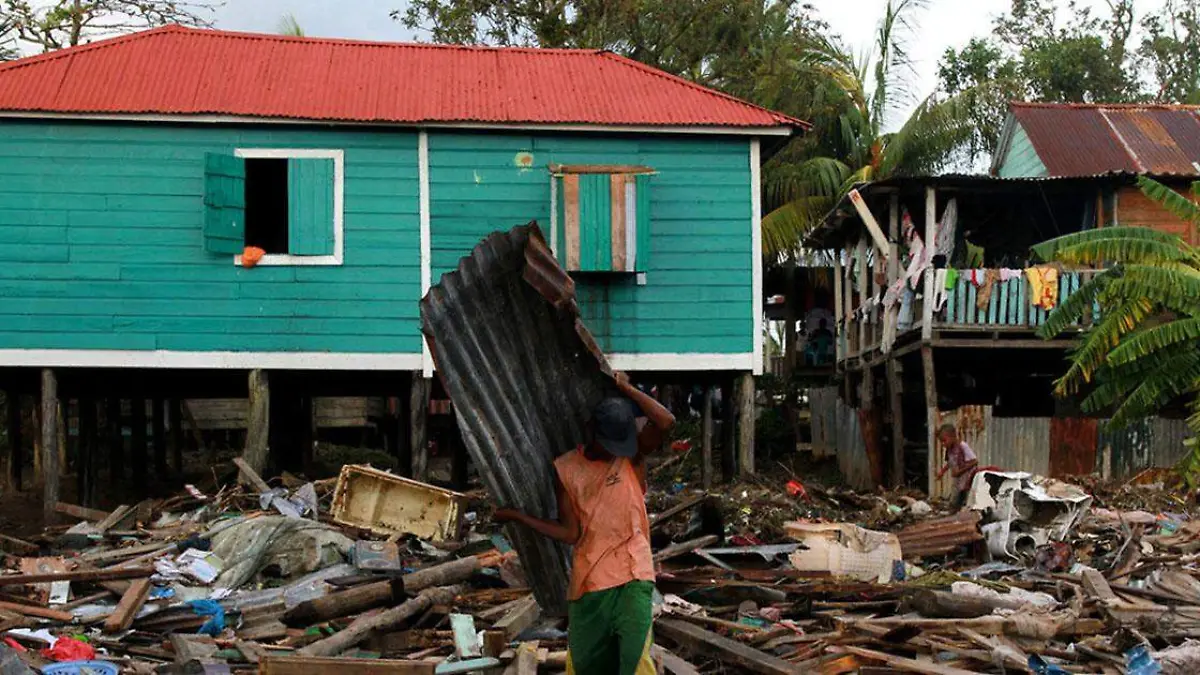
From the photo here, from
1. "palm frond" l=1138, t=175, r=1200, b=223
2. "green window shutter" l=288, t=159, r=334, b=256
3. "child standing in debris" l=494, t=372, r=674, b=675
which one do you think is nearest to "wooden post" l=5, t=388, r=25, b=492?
"green window shutter" l=288, t=159, r=334, b=256

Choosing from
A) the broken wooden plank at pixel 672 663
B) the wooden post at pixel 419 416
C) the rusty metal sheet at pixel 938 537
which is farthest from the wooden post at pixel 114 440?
the broken wooden plank at pixel 672 663

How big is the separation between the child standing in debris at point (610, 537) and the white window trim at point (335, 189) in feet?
30.4

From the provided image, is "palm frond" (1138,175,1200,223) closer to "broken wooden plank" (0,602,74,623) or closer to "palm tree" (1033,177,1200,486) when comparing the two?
"palm tree" (1033,177,1200,486)

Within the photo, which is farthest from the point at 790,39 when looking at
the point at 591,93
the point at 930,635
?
the point at 930,635

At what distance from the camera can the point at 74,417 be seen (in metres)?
28.4

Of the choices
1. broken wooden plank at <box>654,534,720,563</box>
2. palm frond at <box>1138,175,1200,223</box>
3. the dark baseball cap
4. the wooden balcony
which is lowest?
broken wooden plank at <box>654,534,720,563</box>

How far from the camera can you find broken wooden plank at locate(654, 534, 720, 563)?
10.4 metres

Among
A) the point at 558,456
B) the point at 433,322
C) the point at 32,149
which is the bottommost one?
the point at 558,456

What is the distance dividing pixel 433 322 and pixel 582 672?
1.69 meters

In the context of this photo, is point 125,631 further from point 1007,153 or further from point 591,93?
point 1007,153

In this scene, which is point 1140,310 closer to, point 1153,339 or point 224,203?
point 1153,339

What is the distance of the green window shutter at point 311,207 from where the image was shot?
14484mm

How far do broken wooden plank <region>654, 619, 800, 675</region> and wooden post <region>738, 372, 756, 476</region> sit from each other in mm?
6747

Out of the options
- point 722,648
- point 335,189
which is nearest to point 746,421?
point 335,189
